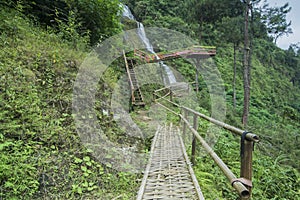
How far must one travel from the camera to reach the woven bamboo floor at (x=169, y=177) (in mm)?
2395

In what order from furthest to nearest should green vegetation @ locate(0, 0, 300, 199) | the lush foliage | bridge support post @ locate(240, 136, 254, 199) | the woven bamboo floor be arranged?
1. the lush foliage
2. green vegetation @ locate(0, 0, 300, 199)
3. the woven bamboo floor
4. bridge support post @ locate(240, 136, 254, 199)

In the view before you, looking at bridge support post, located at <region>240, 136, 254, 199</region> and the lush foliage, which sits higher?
the lush foliage

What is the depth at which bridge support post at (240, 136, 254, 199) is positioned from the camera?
1357 millimetres

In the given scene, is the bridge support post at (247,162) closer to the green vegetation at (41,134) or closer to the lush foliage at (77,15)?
the green vegetation at (41,134)

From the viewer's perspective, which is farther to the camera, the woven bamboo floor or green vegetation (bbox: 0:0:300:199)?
green vegetation (bbox: 0:0:300:199)

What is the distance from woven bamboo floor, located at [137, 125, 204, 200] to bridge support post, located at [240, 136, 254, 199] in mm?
956

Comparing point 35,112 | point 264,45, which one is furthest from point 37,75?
point 264,45

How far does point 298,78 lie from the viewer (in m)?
39.7

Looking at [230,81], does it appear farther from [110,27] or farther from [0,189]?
[0,189]

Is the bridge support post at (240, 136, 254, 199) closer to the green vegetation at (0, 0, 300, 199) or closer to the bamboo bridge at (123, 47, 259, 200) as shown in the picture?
the bamboo bridge at (123, 47, 259, 200)

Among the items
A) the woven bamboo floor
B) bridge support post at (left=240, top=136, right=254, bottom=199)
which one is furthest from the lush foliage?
bridge support post at (left=240, top=136, right=254, bottom=199)

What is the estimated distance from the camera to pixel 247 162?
1377 mm

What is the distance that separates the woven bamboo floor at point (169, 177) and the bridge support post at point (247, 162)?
96 centimetres

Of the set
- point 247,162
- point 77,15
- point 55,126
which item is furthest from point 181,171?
point 77,15
